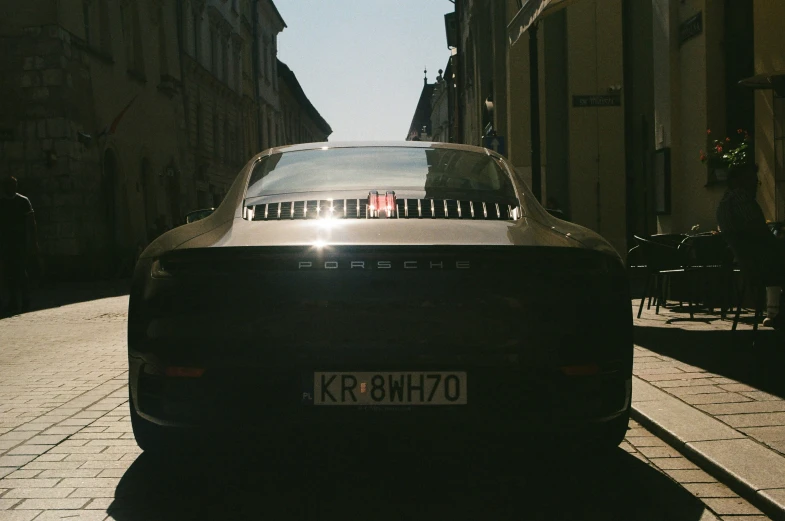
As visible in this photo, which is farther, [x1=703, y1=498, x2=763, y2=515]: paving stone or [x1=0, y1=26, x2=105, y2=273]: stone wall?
[x1=0, y1=26, x2=105, y2=273]: stone wall

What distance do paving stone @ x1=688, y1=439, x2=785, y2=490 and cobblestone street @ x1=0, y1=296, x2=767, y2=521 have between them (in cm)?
9

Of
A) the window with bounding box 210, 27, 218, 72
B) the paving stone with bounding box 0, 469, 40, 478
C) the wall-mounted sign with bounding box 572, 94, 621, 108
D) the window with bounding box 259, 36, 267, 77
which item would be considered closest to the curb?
the paving stone with bounding box 0, 469, 40, 478

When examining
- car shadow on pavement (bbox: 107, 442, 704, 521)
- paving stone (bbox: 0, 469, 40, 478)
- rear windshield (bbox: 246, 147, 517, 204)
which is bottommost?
car shadow on pavement (bbox: 107, 442, 704, 521)

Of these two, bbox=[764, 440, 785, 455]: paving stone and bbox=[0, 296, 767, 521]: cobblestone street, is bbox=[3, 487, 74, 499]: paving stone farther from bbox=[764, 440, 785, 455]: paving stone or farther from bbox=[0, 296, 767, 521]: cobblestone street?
bbox=[764, 440, 785, 455]: paving stone

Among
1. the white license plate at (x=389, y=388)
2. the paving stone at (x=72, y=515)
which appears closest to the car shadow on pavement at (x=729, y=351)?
the white license plate at (x=389, y=388)

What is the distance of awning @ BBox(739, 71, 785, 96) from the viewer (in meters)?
9.73

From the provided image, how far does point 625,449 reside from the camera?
16.2ft

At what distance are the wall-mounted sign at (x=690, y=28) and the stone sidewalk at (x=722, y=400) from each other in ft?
14.7

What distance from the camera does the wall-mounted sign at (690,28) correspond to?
40.1ft

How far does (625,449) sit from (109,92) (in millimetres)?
22750

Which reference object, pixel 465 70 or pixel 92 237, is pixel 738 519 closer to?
pixel 92 237

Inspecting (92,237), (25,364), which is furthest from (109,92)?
(25,364)

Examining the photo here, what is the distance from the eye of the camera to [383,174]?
489cm

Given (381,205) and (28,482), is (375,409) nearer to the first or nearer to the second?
(381,205)
